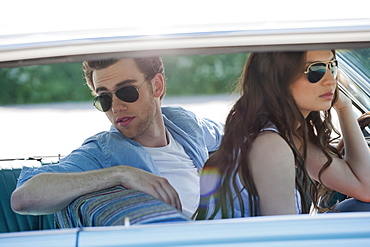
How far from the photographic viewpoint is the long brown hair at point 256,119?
6.44ft

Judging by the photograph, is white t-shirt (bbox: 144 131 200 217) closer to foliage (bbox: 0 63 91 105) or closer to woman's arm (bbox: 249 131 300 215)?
woman's arm (bbox: 249 131 300 215)

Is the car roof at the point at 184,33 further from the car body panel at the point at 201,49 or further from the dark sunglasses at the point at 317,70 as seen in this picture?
the dark sunglasses at the point at 317,70

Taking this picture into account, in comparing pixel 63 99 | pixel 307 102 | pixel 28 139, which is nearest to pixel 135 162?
pixel 307 102

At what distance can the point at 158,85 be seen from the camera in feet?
8.80

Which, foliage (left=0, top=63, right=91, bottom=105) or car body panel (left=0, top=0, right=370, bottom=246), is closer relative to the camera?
car body panel (left=0, top=0, right=370, bottom=246)

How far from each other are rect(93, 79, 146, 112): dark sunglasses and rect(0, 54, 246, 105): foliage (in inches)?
339

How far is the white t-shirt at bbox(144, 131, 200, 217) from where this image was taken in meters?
2.50

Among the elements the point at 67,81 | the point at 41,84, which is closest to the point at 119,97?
the point at 67,81

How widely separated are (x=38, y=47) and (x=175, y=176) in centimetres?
112

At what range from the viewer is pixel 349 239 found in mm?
1603

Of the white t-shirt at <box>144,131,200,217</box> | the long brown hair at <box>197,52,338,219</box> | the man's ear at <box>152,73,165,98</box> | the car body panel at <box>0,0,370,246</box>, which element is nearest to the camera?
the car body panel at <box>0,0,370,246</box>

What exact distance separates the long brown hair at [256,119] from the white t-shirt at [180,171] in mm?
355

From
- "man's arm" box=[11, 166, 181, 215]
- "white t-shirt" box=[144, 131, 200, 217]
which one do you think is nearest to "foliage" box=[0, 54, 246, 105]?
"white t-shirt" box=[144, 131, 200, 217]

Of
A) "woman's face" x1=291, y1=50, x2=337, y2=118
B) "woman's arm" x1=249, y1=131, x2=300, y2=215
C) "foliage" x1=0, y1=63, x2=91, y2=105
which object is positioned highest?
"foliage" x1=0, y1=63, x2=91, y2=105
